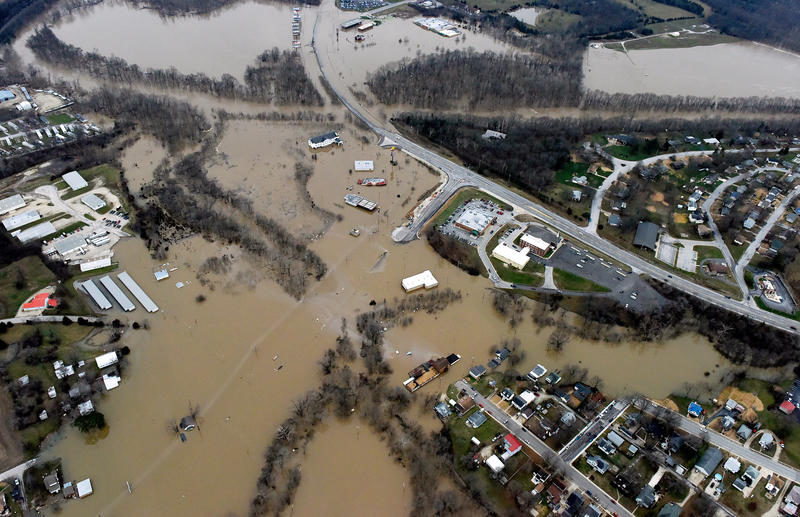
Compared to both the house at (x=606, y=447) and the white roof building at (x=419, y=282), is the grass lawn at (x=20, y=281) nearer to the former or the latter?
the white roof building at (x=419, y=282)

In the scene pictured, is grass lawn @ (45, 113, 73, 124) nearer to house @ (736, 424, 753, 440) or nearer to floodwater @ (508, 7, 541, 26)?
house @ (736, 424, 753, 440)

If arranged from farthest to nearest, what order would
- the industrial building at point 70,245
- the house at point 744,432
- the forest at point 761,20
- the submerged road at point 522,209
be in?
1. the forest at point 761,20
2. the industrial building at point 70,245
3. the submerged road at point 522,209
4. the house at point 744,432

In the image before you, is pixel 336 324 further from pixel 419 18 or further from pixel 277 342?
pixel 419 18

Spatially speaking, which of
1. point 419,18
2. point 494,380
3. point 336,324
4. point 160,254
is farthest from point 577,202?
point 419,18

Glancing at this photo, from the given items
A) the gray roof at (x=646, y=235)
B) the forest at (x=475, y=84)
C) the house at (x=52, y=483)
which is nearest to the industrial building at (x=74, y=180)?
the house at (x=52, y=483)

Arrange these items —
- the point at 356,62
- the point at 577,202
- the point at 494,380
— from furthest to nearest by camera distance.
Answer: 1. the point at 356,62
2. the point at 577,202
3. the point at 494,380

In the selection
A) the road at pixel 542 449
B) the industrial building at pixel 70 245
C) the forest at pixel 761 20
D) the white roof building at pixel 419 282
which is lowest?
the road at pixel 542 449

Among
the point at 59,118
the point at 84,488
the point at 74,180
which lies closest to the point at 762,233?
the point at 84,488
